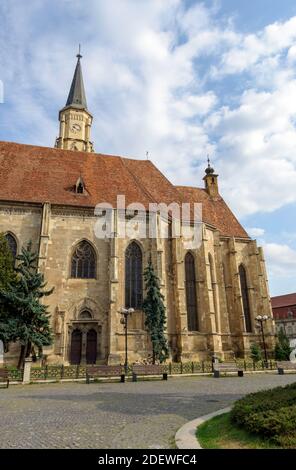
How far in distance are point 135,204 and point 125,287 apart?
6.11 meters

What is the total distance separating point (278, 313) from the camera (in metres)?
64.5

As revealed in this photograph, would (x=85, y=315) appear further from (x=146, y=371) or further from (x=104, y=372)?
(x=146, y=371)

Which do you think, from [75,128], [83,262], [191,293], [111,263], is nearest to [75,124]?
[75,128]

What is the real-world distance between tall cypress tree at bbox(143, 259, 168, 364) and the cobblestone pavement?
26.0 feet

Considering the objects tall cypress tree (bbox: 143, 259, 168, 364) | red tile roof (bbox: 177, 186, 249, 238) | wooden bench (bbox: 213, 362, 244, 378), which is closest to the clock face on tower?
red tile roof (bbox: 177, 186, 249, 238)

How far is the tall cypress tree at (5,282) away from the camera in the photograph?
17750 mm

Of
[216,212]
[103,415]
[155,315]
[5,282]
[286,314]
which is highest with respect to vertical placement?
[216,212]

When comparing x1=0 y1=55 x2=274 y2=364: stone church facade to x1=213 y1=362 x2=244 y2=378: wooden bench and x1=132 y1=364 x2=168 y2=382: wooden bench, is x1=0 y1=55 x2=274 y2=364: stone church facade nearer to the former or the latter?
x1=132 y1=364 x2=168 y2=382: wooden bench

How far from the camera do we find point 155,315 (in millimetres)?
21031

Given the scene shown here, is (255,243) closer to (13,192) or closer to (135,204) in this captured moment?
(135,204)

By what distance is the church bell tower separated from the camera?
3984 centimetres

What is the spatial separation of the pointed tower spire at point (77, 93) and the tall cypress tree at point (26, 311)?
29.6 meters

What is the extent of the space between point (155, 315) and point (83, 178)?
475 inches
